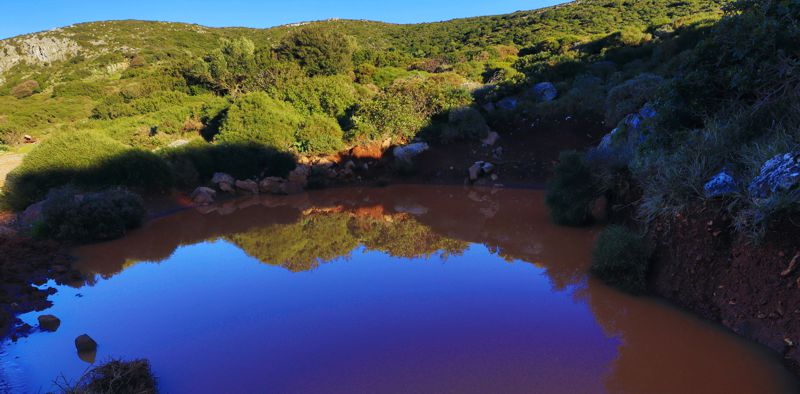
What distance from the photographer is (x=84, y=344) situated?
15.7 ft

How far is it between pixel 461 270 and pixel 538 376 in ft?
9.94

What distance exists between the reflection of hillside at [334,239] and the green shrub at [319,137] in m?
4.92

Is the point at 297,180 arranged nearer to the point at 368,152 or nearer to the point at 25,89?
the point at 368,152

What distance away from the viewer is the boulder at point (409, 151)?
15.0 meters

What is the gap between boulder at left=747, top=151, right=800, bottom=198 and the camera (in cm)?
395

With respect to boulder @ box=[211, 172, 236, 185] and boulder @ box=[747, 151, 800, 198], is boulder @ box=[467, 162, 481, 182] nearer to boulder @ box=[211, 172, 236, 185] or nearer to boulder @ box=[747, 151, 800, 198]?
boulder @ box=[211, 172, 236, 185]

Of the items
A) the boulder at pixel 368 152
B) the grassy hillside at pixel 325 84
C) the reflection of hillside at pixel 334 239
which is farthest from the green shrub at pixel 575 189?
the boulder at pixel 368 152

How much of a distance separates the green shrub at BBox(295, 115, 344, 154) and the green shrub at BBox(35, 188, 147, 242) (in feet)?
21.5

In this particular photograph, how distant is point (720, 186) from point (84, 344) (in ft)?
23.4

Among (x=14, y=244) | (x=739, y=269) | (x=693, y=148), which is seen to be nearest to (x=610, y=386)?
(x=739, y=269)

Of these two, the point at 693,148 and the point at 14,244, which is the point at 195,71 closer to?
the point at 14,244

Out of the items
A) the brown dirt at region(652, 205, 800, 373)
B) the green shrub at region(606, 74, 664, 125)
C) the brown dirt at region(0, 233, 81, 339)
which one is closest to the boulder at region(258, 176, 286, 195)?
the brown dirt at region(0, 233, 81, 339)

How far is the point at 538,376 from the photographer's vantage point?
4070 mm

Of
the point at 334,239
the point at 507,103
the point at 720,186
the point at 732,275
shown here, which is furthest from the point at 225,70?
the point at 732,275
